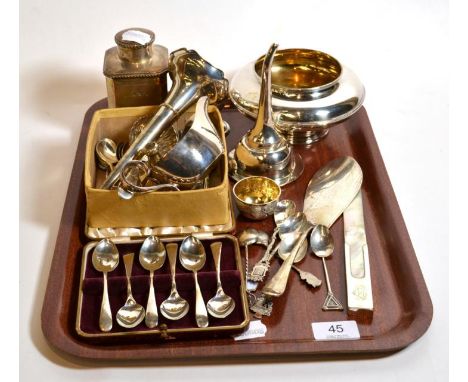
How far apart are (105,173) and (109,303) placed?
295 millimetres

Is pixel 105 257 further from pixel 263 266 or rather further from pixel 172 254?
pixel 263 266

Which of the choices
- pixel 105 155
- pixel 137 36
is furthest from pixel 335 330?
pixel 137 36

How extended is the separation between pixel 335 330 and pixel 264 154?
1.27 ft

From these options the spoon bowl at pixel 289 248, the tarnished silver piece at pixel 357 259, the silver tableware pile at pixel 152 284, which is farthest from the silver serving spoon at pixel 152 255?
the tarnished silver piece at pixel 357 259

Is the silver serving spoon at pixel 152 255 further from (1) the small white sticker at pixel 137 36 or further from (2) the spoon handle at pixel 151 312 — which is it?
(1) the small white sticker at pixel 137 36

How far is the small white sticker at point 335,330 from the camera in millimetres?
946

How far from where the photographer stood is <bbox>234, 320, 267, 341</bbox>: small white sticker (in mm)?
952

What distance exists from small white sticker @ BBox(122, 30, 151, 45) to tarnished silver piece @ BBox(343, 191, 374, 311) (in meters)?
0.50

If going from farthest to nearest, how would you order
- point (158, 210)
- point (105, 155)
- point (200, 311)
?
point (105, 155) < point (158, 210) < point (200, 311)

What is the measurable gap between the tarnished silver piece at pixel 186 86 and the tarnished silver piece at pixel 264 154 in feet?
0.31

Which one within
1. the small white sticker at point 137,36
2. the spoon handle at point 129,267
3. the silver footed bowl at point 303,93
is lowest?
the spoon handle at point 129,267

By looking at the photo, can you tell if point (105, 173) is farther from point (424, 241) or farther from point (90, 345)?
point (424, 241)

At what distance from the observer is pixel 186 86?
3.90 feet

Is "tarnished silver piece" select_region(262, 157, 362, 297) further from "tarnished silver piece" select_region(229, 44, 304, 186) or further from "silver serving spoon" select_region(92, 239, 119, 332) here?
"silver serving spoon" select_region(92, 239, 119, 332)
